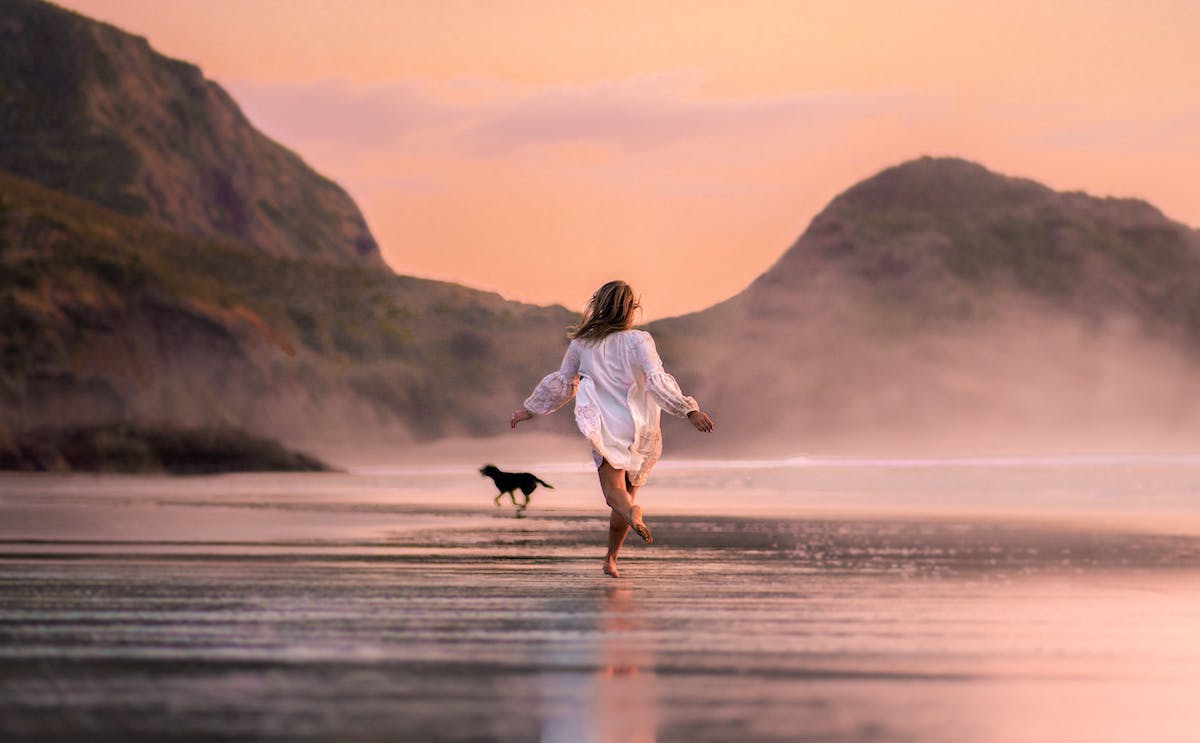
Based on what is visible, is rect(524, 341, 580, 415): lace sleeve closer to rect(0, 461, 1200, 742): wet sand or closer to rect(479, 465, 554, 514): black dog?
rect(0, 461, 1200, 742): wet sand

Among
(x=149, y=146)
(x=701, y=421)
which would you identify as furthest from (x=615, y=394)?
(x=149, y=146)

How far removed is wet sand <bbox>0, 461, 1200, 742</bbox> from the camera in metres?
5.62

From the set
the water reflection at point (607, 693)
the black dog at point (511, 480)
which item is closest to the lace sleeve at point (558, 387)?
the water reflection at point (607, 693)

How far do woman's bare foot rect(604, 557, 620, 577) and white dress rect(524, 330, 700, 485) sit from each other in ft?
1.79

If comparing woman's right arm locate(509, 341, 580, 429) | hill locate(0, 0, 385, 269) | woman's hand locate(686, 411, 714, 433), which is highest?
hill locate(0, 0, 385, 269)

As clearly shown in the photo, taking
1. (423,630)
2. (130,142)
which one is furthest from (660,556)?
(130,142)

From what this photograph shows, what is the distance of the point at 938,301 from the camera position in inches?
5394

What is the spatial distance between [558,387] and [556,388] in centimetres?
1

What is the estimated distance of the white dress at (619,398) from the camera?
11672 mm

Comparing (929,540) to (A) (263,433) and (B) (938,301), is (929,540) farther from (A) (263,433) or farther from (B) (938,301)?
(B) (938,301)

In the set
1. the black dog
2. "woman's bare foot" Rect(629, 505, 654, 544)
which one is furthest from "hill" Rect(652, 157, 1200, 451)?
"woman's bare foot" Rect(629, 505, 654, 544)

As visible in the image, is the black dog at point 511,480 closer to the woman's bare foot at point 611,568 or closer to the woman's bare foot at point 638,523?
the woman's bare foot at point 611,568

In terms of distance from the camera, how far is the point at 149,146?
15725 centimetres

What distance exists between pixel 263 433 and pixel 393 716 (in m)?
99.9
